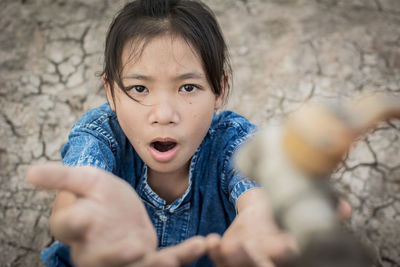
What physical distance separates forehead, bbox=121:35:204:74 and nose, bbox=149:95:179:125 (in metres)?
0.09

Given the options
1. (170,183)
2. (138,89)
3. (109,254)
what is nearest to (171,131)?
(138,89)

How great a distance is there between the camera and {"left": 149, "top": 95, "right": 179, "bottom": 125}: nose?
1013mm

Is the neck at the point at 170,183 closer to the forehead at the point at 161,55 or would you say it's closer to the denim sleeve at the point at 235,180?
the denim sleeve at the point at 235,180

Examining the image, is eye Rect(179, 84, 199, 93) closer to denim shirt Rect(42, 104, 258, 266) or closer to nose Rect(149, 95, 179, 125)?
nose Rect(149, 95, 179, 125)

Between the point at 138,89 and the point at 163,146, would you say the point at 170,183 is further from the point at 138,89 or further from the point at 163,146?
the point at 138,89

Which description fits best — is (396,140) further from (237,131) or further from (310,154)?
(310,154)

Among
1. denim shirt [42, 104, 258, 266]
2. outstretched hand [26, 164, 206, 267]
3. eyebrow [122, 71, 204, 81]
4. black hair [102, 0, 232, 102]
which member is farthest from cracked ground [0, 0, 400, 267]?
outstretched hand [26, 164, 206, 267]

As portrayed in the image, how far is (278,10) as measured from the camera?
2.31m

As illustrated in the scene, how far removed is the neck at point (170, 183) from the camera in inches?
54.4

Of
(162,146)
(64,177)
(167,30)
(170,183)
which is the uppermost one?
(167,30)

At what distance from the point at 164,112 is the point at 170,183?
46 cm

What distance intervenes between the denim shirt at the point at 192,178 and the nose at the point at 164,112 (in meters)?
0.33

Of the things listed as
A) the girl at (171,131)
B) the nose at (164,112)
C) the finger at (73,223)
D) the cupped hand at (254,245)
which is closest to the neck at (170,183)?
the girl at (171,131)

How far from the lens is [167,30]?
110cm
